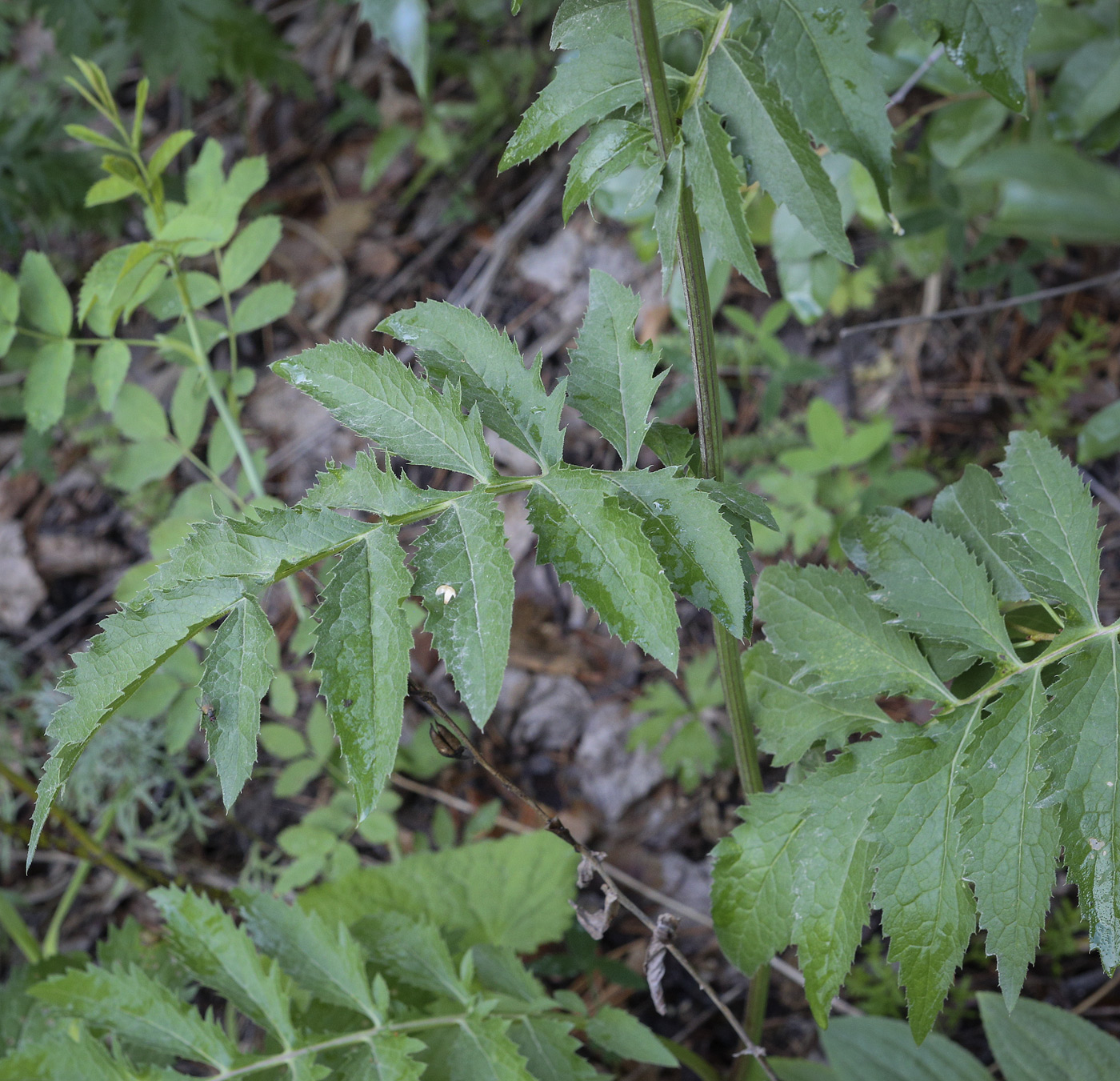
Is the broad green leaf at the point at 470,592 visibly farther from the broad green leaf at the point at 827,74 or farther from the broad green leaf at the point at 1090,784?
the broad green leaf at the point at 1090,784

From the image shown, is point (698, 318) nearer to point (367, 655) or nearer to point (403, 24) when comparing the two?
point (367, 655)

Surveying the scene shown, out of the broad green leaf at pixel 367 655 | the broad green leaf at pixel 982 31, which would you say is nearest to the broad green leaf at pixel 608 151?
the broad green leaf at pixel 982 31

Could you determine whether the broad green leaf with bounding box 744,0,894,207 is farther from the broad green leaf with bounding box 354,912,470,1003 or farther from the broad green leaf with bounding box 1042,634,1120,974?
the broad green leaf with bounding box 354,912,470,1003

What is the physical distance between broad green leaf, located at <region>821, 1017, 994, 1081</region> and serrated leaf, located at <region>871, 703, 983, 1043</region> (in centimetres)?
52

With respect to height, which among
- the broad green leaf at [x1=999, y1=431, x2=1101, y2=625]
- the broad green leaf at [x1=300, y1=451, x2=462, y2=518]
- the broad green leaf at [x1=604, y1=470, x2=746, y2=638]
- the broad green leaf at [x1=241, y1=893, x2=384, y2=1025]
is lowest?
the broad green leaf at [x1=241, y1=893, x2=384, y2=1025]

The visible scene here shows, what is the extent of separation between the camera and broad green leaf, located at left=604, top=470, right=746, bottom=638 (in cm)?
91

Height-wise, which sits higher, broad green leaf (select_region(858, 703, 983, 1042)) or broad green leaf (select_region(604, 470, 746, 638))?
broad green leaf (select_region(604, 470, 746, 638))

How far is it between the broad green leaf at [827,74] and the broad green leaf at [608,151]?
0.16m

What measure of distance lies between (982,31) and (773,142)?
222 millimetres

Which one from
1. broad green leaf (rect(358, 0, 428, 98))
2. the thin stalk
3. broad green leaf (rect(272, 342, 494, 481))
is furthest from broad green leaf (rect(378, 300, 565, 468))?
broad green leaf (rect(358, 0, 428, 98))

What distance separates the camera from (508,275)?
10.7 ft

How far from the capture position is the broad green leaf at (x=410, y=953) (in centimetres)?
147

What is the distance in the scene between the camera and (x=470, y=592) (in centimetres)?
92

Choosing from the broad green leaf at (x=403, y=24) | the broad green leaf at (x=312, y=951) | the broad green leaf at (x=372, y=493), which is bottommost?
the broad green leaf at (x=312, y=951)
